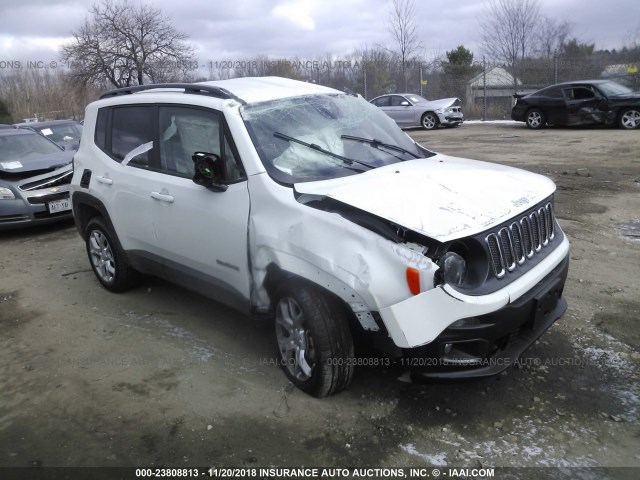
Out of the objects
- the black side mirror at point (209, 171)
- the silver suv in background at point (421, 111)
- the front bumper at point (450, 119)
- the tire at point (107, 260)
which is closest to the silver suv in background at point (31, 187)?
the tire at point (107, 260)

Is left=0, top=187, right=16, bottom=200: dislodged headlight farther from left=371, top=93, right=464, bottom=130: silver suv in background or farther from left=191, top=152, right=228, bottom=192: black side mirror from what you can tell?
left=371, top=93, right=464, bottom=130: silver suv in background

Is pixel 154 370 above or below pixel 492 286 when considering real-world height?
below

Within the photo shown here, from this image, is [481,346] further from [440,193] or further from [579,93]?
[579,93]

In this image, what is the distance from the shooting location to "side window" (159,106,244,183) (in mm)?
3797

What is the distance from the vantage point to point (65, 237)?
8.01 meters

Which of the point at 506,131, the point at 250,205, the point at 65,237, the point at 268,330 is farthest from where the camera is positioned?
the point at 506,131

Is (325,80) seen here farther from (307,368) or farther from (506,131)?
(307,368)

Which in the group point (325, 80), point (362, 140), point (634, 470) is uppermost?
point (325, 80)

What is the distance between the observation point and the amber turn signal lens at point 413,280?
283 cm

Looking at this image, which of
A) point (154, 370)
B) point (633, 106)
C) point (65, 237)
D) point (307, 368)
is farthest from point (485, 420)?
point (633, 106)

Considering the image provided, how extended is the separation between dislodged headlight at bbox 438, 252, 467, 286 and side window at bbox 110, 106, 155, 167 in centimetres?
267

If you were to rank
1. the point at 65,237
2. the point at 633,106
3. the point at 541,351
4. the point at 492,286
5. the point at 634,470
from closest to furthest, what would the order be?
the point at 634,470 < the point at 492,286 < the point at 541,351 < the point at 65,237 < the point at 633,106

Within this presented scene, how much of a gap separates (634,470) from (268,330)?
2701mm

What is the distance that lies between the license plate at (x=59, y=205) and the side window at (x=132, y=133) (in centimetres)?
373
